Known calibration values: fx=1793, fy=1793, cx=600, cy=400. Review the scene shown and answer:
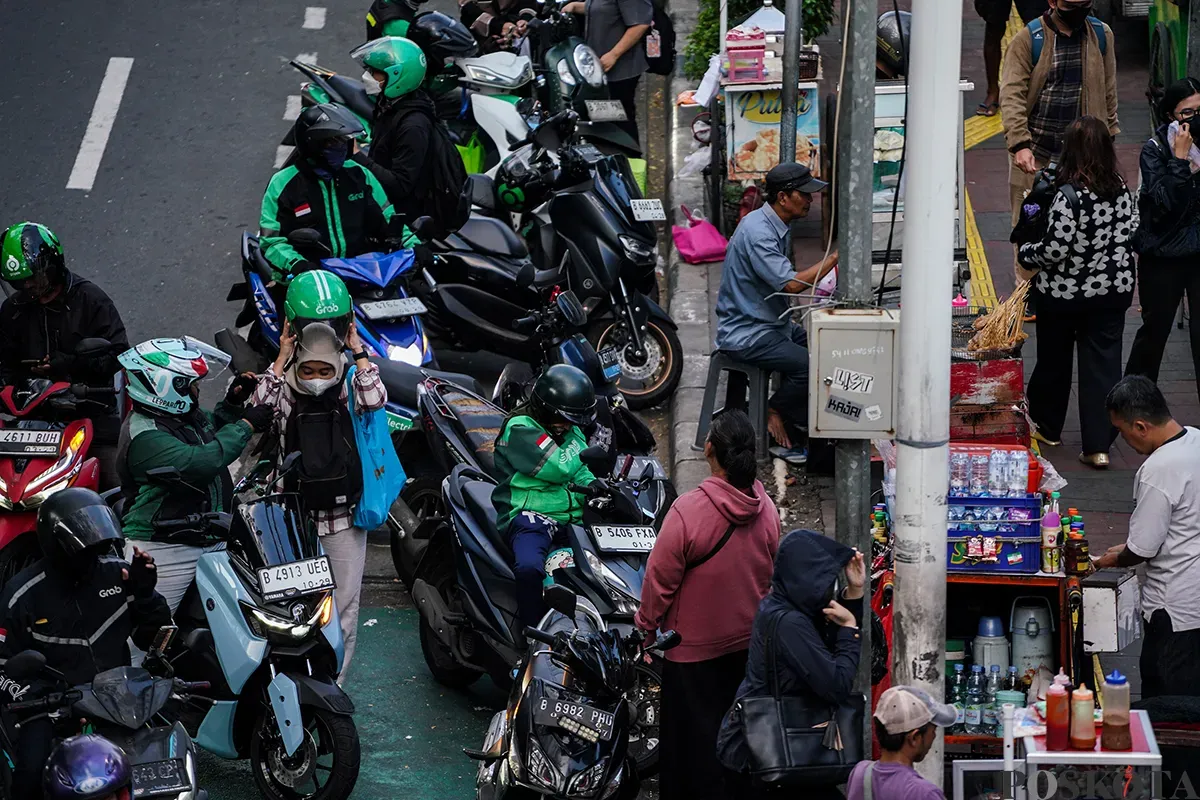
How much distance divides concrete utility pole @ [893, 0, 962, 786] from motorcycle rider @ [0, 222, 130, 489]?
15.5 ft

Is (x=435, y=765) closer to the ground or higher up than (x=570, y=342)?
closer to the ground

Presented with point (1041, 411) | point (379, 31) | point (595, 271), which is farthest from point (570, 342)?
point (379, 31)

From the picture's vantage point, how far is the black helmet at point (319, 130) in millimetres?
10320

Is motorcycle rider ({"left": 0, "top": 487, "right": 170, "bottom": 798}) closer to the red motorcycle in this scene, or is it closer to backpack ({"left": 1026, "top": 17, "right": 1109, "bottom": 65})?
the red motorcycle

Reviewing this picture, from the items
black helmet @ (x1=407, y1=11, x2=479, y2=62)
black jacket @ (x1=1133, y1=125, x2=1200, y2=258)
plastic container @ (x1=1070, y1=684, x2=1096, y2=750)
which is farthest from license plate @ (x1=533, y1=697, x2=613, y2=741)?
black helmet @ (x1=407, y1=11, x2=479, y2=62)

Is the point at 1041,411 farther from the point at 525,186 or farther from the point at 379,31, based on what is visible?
the point at 379,31

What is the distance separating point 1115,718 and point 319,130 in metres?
6.06

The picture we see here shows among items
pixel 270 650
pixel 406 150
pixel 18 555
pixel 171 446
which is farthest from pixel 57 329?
pixel 406 150

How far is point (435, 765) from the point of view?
8188 millimetres

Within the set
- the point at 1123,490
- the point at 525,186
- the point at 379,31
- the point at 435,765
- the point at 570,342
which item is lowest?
the point at 435,765

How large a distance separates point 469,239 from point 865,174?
17.1ft

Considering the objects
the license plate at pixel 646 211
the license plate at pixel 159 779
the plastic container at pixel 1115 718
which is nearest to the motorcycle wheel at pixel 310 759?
the license plate at pixel 159 779

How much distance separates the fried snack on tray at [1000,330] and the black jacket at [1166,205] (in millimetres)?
1619

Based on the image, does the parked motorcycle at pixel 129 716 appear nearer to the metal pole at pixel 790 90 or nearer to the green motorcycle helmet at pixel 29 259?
the green motorcycle helmet at pixel 29 259
